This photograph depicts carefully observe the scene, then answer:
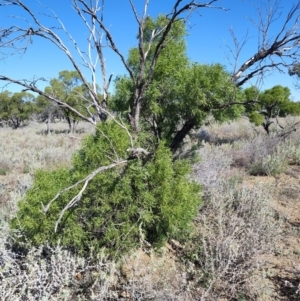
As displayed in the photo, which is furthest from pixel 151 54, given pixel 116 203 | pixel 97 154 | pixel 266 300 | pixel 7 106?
pixel 7 106

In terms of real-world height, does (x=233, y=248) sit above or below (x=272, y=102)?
below

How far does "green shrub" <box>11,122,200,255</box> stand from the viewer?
321 centimetres

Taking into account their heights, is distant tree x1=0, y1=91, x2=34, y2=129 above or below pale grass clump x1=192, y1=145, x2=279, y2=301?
above

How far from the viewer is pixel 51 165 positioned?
9.35 meters

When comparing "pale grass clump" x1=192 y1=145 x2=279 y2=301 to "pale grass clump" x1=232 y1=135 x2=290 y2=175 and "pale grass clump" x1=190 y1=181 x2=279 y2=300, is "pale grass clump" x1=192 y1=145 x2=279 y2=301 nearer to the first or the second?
"pale grass clump" x1=190 y1=181 x2=279 y2=300

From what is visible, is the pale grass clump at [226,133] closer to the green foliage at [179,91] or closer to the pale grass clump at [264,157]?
the pale grass clump at [264,157]

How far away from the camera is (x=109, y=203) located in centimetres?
338

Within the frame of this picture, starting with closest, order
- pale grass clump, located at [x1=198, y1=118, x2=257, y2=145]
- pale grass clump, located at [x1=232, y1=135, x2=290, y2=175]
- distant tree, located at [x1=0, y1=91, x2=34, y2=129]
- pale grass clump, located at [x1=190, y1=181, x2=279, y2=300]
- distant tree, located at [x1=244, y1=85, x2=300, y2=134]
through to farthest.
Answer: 1. pale grass clump, located at [x1=190, y1=181, x2=279, y2=300]
2. pale grass clump, located at [x1=232, y1=135, x2=290, y2=175]
3. distant tree, located at [x1=244, y1=85, x2=300, y2=134]
4. pale grass clump, located at [x1=198, y1=118, x2=257, y2=145]
5. distant tree, located at [x1=0, y1=91, x2=34, y2=129]

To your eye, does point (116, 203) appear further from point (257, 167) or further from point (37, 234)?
point (257, 167)

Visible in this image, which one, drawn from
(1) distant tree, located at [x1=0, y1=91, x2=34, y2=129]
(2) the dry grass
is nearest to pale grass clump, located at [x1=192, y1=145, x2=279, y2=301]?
(2) the dry grass

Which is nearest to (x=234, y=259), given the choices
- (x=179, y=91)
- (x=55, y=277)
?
(x=55, y=277)

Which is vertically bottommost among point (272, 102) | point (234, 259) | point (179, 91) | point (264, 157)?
point (234, 259)

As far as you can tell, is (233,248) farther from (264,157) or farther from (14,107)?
(14,107)

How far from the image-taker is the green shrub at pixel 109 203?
10.5 feet
